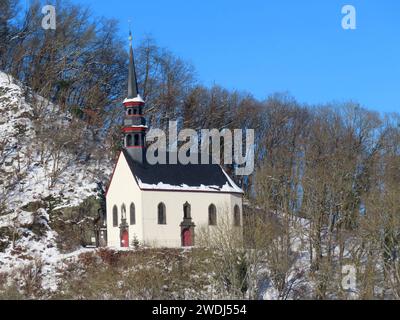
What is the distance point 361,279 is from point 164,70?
45.7 metres

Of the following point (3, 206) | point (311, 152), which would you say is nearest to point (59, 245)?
point (3, 206)

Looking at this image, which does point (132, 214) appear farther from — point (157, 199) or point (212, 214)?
point (212, 214)

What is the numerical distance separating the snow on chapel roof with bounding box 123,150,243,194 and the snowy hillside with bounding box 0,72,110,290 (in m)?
6.95

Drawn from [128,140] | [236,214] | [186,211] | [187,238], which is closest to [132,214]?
[186,211]

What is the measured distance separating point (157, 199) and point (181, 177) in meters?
3.06

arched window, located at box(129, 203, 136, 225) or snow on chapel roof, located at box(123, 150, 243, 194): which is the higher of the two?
snow on chapel roof, located at box(123, 150, 243, 194)

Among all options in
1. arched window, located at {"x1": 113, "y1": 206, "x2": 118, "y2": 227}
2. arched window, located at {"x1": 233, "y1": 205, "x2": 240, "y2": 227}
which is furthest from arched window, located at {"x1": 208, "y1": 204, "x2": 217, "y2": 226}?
arched window, located at {"x1": 113, "y1": 206, "x2": 118, "y2": 227}

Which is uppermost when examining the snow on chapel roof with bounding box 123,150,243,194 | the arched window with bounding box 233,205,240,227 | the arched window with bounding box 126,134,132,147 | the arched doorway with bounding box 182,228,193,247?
the arched window with bounding box 126,134,132,147

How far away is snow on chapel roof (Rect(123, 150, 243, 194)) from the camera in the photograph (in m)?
62.2

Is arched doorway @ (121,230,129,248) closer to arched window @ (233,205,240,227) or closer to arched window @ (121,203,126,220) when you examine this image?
arched window @ (121,203,126,220)

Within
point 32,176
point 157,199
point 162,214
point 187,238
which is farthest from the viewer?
point 32,176

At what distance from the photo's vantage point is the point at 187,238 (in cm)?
6253

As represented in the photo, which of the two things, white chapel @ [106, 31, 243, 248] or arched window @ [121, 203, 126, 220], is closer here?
white chapel @ [106, 31, 243, 248]

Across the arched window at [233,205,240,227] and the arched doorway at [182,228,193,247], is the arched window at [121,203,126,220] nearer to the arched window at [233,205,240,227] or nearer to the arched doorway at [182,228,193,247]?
the arched doorway at [182,228,193,247]
